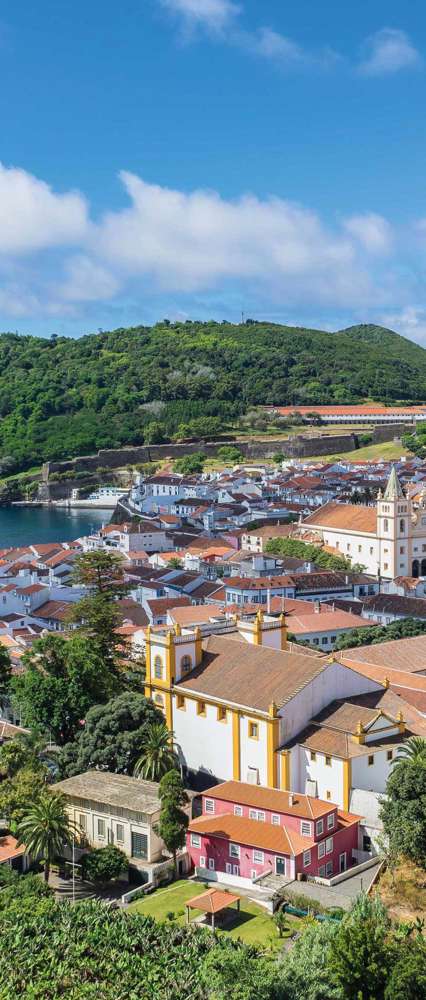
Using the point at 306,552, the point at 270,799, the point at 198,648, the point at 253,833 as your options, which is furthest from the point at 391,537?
the point at 253,833


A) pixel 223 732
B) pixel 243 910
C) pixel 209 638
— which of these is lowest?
pixel 243 910

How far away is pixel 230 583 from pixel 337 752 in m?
22.4

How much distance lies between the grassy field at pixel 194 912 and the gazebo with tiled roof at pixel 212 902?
236 mm

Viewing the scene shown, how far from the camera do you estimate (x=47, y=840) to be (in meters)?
18.0

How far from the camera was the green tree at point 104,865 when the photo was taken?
18.3 m

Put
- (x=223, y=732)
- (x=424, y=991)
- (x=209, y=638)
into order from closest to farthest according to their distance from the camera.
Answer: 1. (x=424, y=991)
2. (x=223, y=732)
3. (x=209, y=638)

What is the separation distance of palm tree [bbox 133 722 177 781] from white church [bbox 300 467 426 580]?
92.0 feet

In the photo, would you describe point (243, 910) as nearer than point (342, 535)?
Yes

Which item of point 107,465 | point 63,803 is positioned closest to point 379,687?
point 63,803

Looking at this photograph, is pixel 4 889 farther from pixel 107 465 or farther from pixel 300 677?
pixel 107 465

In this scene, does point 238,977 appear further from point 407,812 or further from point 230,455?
Answer: point 230,455

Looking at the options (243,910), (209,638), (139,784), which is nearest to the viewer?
(243,910)

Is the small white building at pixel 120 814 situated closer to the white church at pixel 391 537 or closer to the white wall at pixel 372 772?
Answer: the white wall at pixel 372 772

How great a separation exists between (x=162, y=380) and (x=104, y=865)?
103414 millimetres
